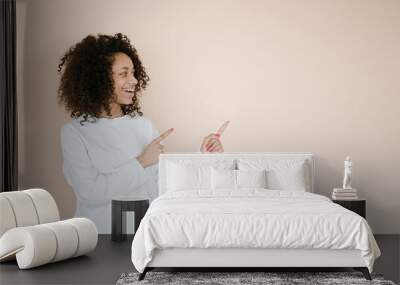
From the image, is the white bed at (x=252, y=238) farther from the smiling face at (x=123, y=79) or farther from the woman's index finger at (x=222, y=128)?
the smiling face at (x=123, y=79)

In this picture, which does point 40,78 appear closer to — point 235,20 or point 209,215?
point 235,20

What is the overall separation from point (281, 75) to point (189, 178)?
5.17 feet

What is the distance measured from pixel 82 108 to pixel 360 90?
307 centimetres

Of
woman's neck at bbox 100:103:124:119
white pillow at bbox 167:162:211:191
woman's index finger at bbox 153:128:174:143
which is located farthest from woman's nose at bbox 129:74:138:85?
white pillow at bbox 167:162:211:191

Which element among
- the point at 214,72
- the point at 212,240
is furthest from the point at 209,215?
the point at 214,72

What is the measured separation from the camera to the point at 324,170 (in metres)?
7.19

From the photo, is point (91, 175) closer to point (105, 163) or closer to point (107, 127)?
point (105, 163)

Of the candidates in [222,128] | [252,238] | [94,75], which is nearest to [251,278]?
[252,238]

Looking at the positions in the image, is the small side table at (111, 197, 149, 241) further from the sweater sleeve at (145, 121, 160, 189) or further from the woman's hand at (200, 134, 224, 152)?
the woman's hand at (200, 134, 224, 152)

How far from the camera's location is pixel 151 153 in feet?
23.8

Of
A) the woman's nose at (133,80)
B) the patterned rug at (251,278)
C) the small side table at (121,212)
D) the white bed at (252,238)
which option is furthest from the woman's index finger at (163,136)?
the patterned rug at (251,278)

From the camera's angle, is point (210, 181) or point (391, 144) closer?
point (210, 181)

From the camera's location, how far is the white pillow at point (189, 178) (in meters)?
6.61

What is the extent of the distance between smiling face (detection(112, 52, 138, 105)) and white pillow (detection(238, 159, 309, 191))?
144 centimetres
